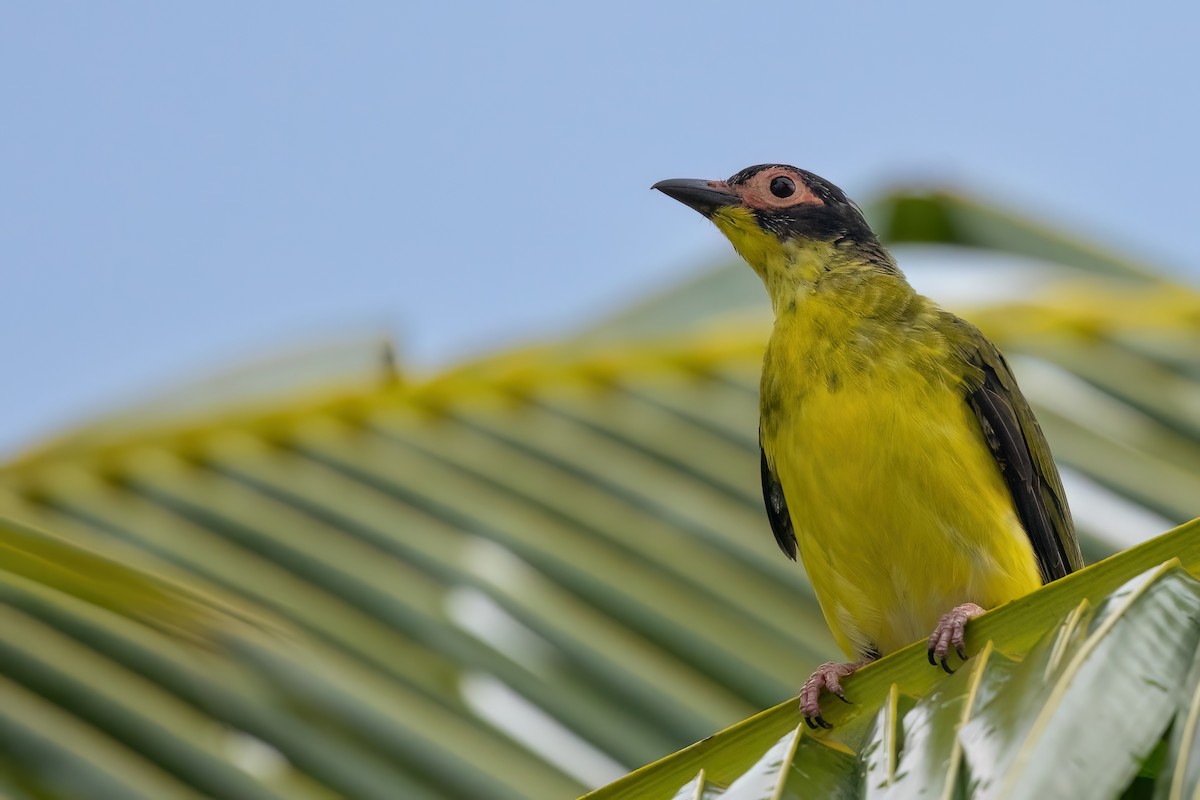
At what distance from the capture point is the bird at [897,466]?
11.6ft

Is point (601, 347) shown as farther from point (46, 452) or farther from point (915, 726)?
point (915, 726)

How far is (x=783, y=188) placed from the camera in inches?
183

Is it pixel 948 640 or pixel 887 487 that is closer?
pixel 948 640

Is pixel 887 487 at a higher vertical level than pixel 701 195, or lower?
lower

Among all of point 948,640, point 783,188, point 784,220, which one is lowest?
point 948,640

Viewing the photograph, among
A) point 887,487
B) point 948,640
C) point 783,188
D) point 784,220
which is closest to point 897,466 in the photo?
point 887,487

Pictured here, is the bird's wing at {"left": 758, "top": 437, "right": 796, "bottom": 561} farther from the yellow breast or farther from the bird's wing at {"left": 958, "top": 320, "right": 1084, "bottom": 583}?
the bird's wing at {"left": 958, "top": 320, "right": 1084, "bottom": 583}

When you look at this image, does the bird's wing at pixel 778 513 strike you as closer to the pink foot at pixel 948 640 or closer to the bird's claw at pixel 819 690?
the bird's claw at pixel 819 690

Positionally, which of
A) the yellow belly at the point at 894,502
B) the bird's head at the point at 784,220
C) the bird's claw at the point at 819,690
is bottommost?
the bird's claw at the point at 819,690

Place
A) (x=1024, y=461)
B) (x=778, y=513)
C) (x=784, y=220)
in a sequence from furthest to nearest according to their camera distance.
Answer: (x=784, y=220), (x=778, y=513), (x=1024, y=461)

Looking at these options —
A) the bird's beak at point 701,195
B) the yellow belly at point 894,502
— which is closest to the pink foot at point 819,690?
the yellow belly at point 894,502

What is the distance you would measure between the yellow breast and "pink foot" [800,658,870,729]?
47cm

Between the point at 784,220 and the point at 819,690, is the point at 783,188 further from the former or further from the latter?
the point at 819,690

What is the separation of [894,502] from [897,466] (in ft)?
0.25
